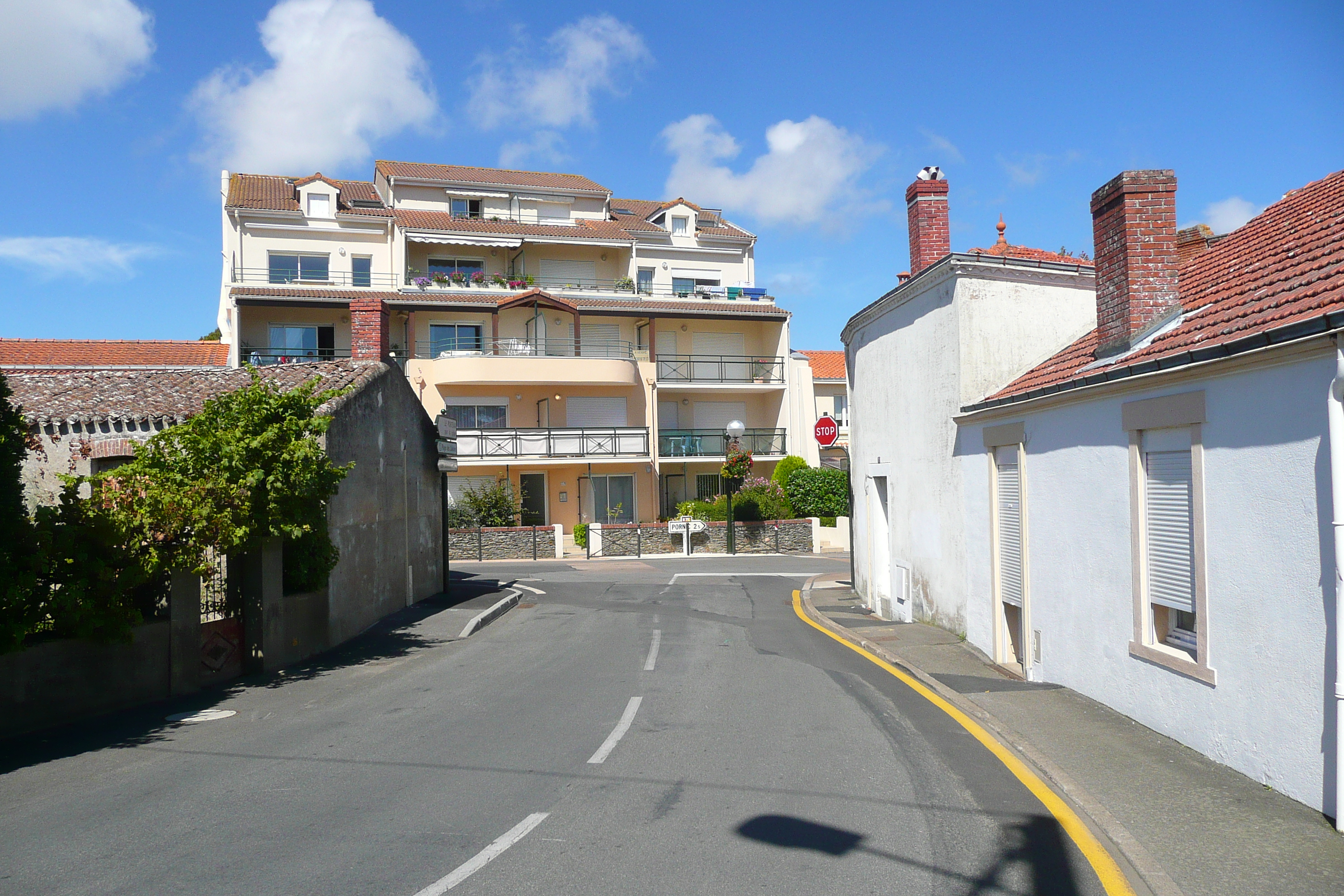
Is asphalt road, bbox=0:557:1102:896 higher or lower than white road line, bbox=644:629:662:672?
higher

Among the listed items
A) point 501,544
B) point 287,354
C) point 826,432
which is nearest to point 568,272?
point 287,354

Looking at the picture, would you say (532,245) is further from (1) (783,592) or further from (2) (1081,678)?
(2) (1081,678)

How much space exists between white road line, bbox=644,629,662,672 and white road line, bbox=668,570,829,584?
30.8 feet

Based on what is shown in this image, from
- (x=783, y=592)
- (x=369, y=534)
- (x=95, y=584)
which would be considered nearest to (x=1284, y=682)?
(x=95, y=584)

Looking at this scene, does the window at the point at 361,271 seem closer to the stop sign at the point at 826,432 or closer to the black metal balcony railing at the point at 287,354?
the black metal balcony railing at the point at 287,354

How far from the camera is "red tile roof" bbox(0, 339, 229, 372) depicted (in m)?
28.9

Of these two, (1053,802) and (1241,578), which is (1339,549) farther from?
(1053,802)

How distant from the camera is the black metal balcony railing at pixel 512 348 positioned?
36594 mm

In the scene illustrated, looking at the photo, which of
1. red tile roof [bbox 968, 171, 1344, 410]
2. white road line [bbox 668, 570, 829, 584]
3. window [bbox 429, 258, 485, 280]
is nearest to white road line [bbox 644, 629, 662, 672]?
red tile roof [bbox 968, 171, 1344, 410]

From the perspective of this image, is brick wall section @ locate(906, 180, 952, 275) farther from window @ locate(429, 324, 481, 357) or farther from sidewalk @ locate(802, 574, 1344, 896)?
window @ locate(429, 324, 481, 357)

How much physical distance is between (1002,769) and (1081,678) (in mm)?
2723

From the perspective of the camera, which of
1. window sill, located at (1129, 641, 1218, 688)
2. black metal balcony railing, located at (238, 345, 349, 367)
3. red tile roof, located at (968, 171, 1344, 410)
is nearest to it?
red tile roof, located at (968, 171, 1344, 410)

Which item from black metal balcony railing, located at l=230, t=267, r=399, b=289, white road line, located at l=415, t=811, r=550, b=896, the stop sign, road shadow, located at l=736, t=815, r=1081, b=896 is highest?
Result: black metal balcony railing, located at l=230, t=267, r=399, b=289

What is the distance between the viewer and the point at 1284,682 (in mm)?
6055
